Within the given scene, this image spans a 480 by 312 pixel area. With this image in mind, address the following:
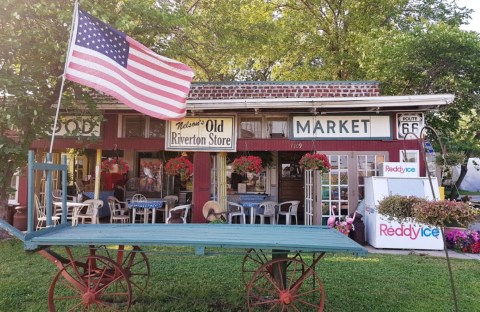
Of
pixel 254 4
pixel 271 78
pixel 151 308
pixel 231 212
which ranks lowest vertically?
pixel 151 308

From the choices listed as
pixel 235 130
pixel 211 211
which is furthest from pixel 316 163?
pixel 211 211

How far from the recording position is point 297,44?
62.6 ft

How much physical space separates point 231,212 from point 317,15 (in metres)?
13.0

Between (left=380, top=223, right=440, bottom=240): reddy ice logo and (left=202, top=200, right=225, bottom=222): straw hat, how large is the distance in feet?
13.6

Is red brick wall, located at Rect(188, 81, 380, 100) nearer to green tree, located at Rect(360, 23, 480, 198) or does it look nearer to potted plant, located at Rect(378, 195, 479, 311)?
green tree, located at Rect(360, 23, 480, 198)

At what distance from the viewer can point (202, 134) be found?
33.4 feet

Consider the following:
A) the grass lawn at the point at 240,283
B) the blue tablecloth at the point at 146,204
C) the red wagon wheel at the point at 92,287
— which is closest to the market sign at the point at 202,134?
the blue tablecloth at the point at 146,204

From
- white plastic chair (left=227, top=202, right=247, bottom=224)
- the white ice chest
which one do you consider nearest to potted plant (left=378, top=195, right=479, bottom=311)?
the white ice chest

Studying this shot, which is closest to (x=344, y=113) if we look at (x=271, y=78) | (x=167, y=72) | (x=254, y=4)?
(x=167, y=72)

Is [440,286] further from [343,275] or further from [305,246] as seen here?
[305,246]

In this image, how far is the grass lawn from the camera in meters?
4.93

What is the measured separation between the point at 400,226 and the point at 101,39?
290 inches

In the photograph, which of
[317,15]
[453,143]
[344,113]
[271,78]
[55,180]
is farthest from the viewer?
[271,78]

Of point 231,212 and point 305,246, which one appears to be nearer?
point 305,246
